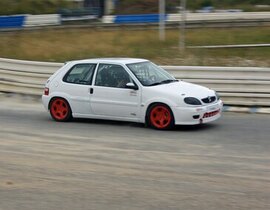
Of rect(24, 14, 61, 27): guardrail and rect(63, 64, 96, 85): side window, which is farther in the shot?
rect(24, 14, 61, 27): guardrail

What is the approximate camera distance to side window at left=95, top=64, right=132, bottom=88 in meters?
10.7

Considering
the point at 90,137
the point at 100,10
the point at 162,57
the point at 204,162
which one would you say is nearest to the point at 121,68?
the point at 90,137

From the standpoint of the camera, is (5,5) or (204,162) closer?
(204,162)

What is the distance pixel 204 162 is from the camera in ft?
25.1

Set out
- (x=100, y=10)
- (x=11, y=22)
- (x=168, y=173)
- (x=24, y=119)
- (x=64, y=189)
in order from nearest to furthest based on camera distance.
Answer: (x=64, y=189) < (x=168, y=173) < (x=24, y=119) < (x=11, y=22) < (x=100, y=10)

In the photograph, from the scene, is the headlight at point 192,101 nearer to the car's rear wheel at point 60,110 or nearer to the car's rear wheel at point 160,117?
the car's rear wheel at point 160,117

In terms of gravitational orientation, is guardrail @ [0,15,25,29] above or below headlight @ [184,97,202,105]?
above

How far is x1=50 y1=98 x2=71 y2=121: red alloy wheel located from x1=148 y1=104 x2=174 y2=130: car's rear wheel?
1.98 m

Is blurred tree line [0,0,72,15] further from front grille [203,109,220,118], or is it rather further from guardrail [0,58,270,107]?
front grille [203,109,220,118]

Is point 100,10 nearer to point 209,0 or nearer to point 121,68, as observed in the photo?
point 209,0

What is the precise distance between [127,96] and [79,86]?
1.20 m

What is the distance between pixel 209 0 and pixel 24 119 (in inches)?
3124

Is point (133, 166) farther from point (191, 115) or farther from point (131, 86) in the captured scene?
point (131, 86)

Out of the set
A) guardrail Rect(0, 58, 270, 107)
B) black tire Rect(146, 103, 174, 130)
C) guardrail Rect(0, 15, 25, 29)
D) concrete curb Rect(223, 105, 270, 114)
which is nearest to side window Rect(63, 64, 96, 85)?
black tire Rect(146, 103, 174, 130)
